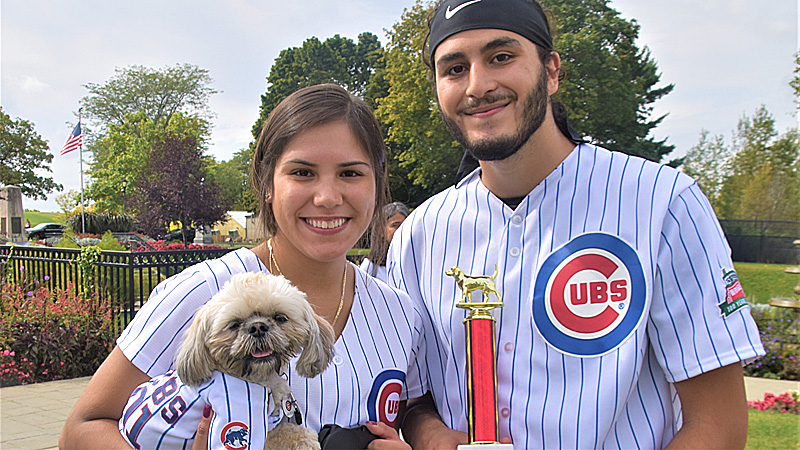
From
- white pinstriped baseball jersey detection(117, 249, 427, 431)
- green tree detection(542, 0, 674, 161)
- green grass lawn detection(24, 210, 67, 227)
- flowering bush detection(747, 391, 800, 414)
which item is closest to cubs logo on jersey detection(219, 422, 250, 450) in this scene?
white pinstriped baseball jersey detection(117, 249, 427, 431)

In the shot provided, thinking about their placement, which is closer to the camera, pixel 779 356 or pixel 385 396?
pixel 385 396

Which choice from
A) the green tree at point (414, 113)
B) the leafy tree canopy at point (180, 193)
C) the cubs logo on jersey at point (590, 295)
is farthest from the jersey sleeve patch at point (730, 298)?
the leafy tree canopy at point (180, 193)

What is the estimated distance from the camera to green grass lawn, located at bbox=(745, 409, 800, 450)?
5766mm

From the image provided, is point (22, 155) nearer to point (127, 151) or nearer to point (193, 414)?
point (127, 151)

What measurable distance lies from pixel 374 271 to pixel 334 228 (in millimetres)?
1139

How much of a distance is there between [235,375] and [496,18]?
157 cm

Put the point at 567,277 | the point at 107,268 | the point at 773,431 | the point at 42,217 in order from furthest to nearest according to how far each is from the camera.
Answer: the point at 42,217 → the point at 107,268 → the point at 773,431 → the point at 567,277

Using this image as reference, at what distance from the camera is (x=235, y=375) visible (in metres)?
1.84

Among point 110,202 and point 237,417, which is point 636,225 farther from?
point 110,202

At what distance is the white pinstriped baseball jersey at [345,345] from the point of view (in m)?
1.94

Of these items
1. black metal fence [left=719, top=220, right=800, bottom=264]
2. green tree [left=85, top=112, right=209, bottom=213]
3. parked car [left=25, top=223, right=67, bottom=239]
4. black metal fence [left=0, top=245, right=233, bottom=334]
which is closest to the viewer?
black metal fence [left=0, top=245, right=233, bottom=334]

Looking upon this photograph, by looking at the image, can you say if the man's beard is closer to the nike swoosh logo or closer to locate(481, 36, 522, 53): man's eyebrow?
locate(481, 36, 522, 53): man's eyebrow

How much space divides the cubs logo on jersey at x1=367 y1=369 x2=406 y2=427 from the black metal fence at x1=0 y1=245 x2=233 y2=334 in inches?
291

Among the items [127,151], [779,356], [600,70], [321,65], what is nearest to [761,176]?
[600,70]
